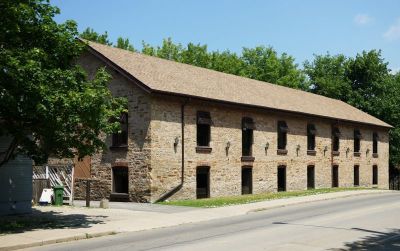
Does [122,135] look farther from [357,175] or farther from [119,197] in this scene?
[357,175]

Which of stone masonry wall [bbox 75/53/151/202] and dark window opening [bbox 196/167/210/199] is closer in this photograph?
stone masonry wall [bbox 75/53/151/202]

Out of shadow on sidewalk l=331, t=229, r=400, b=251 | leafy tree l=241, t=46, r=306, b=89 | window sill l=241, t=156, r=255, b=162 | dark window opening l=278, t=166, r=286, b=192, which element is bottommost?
shadow on sidewalk l=331, t=229, r=400, b=251

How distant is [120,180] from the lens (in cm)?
2630

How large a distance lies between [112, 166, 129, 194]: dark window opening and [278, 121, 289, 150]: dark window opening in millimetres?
12079

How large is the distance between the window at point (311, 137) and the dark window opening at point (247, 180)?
7778 mm

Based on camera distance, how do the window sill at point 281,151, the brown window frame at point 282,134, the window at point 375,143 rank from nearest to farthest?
the window sill at point 281,151
the brown window frame at point 282,134
the window at point 375,143

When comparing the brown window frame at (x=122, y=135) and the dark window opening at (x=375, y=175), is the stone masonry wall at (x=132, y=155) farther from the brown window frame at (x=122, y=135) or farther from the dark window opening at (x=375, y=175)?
the dark window opening at (x=375, y=175)

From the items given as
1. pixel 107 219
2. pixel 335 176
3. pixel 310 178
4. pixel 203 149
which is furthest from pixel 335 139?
pixel 107 219

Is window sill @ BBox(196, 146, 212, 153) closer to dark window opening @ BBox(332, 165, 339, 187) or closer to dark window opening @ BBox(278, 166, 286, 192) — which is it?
dark window opening @ BBox(278, 166, 286, 192)

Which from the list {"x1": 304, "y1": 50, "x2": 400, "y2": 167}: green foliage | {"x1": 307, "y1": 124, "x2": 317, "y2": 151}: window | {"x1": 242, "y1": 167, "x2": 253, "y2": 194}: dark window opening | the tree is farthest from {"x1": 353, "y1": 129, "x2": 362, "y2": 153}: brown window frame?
the tree

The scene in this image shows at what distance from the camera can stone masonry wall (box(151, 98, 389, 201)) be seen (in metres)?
25.1

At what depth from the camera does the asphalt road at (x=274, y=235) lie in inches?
471

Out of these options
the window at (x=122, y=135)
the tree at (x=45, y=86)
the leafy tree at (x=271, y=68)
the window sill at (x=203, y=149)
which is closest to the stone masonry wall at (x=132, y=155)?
the window at (x=122, y=135)

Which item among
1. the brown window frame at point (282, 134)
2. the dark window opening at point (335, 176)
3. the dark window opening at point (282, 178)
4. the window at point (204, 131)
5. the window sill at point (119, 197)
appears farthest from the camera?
the dark window opening at point (335, 176)
